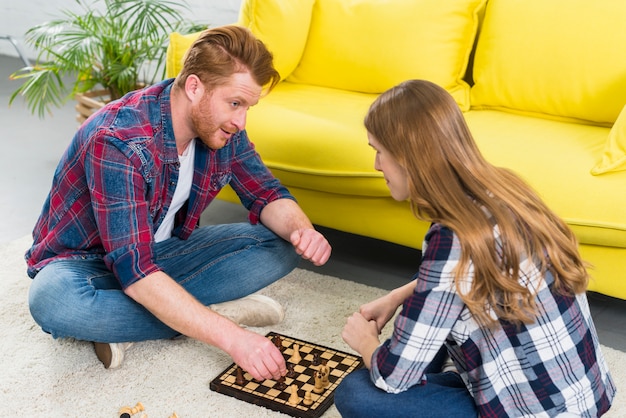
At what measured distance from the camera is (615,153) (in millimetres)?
2139

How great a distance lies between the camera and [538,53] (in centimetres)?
253

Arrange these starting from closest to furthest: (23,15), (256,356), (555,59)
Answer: (256,356), (555,59), (23,15)

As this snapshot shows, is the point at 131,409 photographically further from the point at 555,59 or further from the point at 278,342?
the point at 555,59

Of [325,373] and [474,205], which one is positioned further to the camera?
[325,373]

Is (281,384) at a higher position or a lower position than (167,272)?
lower

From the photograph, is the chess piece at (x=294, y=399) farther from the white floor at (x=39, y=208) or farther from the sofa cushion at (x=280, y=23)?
the sofa cushion at (x=280, y=23)

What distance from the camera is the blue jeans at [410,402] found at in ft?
4.93

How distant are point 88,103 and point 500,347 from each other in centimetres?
239

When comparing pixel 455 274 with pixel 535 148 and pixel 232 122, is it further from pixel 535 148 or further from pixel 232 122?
pixel 535 148

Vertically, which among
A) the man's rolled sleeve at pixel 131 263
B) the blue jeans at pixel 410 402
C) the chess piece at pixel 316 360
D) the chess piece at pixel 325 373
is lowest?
the chess piece at pixel 316 360

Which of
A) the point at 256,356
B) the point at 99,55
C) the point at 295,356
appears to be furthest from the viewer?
the point at 99,55

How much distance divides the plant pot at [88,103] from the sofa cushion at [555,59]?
60.5 inches

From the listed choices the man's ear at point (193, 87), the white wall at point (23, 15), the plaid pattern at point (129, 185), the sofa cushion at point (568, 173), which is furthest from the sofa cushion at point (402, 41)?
the white wall at point (23, 15)

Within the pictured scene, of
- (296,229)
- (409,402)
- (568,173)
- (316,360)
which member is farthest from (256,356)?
(568,173)
